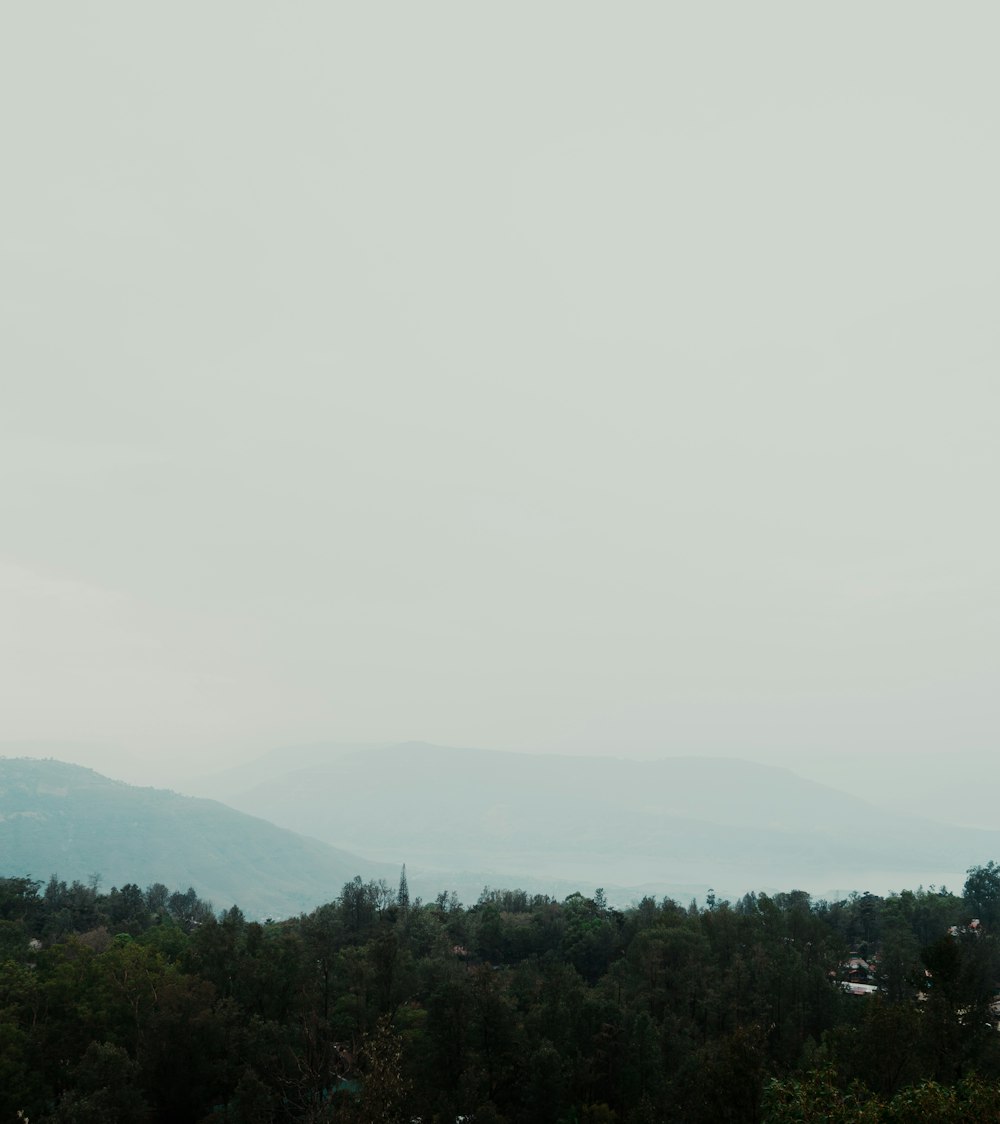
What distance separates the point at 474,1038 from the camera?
131ft

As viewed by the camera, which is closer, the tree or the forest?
the forest

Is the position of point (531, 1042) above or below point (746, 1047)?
below

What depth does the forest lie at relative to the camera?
3078cm

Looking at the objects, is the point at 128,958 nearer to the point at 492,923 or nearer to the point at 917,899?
the point at 492,923

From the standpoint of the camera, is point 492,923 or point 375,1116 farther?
point 492,923

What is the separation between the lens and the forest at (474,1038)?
30781 mm

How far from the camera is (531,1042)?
133 ft

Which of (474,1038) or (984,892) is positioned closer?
(474,1038)

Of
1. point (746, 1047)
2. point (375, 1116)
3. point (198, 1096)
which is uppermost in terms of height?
point (746, 1047)

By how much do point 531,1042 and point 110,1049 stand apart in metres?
18.9

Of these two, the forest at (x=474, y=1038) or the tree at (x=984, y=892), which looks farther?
the tree at (x=984, y=892)

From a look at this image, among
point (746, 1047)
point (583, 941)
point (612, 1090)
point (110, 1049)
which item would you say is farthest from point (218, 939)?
point (583, 941)

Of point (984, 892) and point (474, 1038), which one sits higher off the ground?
point (984, 892)

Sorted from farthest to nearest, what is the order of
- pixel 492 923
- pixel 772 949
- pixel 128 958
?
1. pixel 492 923
2. pixel 772 949
3. pixel 128 958
